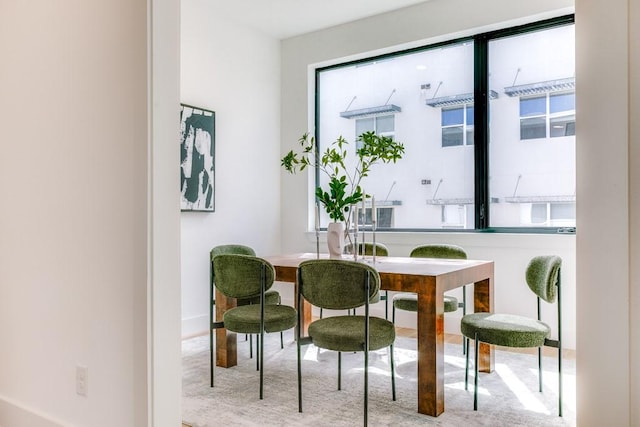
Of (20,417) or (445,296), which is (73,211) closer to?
(20,417)

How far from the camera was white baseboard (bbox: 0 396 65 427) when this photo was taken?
6.80 feet

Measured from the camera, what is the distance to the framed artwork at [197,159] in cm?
406

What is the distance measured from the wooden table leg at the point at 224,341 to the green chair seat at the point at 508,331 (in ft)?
4.86

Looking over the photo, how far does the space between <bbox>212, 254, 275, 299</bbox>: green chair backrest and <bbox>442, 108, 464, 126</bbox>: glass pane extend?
2.41 meters

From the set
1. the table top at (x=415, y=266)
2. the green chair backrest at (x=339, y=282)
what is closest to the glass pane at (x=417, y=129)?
the table top at (x=415, y=266)

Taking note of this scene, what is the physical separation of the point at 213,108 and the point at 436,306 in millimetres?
2906

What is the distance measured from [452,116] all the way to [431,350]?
2502mm

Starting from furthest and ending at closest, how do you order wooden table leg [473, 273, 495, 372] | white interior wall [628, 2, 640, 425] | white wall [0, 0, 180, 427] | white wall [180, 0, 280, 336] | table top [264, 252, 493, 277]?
white wall [180, 0, 280, 336] → wooden table leg [473, 273, 495, 372] → table top [264, 252, 493, 277] → white wall [0, 0, 180, 427] → white interior wall [628, 2, 640, 425]

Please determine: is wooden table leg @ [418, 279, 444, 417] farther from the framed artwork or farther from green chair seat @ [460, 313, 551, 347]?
the framed artwork

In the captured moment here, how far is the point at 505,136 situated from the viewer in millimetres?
4008

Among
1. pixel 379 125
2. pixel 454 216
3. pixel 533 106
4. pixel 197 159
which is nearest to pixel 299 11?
pixel 379 125

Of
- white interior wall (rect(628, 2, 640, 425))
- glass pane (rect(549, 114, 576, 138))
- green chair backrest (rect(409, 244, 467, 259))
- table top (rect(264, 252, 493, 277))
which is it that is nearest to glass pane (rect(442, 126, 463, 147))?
glass pane (rect(549, 114, 576, 138))

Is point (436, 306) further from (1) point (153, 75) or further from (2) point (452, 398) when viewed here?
(1) point (153, 75)

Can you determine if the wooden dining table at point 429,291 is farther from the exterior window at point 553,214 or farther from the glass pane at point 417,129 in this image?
the glass pane at point 417,129
